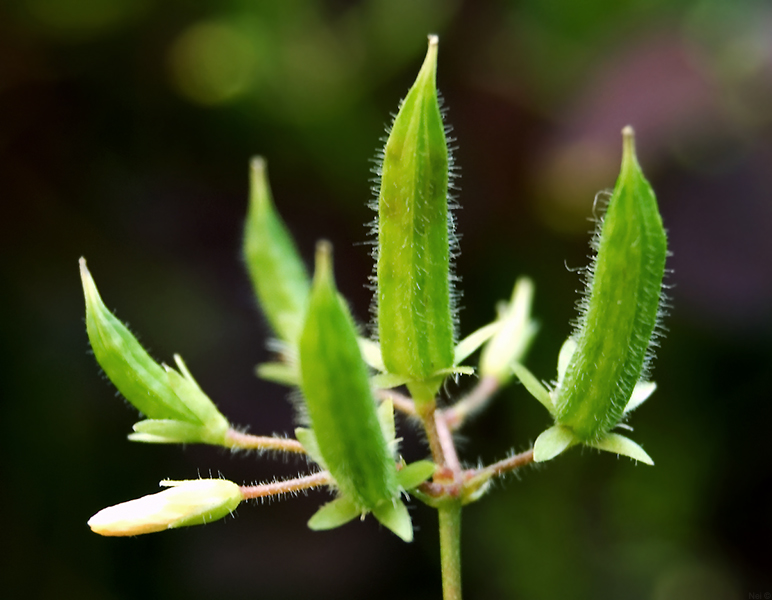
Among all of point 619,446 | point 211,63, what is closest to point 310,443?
point 619,446

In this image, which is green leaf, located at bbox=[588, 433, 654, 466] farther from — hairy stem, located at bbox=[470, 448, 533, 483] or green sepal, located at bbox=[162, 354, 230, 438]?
green sepal, located at bbox=[162, 354, 230, 438]

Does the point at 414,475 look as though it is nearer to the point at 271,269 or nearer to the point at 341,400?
the point at 341,400

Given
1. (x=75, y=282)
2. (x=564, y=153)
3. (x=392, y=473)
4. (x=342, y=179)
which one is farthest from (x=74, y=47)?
(x=392, y=473)

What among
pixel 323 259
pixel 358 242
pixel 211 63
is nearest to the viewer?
pixel 323 259

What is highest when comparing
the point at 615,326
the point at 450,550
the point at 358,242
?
the point at 358,242

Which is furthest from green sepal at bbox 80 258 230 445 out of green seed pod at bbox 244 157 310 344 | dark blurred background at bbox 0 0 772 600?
dark blurred background at bbox 0 0 772 600

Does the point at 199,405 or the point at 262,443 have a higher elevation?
the point at 199,405
